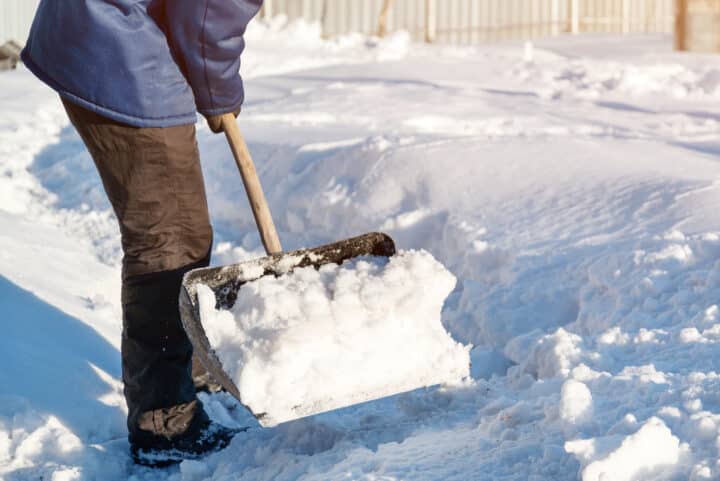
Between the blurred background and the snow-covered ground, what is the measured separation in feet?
26.5

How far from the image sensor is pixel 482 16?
18.8 m

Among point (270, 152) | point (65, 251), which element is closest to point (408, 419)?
point (65, 251)

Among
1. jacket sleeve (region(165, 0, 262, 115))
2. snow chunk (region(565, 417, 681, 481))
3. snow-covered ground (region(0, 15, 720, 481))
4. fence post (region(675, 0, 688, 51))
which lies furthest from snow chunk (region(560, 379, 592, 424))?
fence post (region(675, 0, 688, 51))

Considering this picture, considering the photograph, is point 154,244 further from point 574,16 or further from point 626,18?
point 626,18

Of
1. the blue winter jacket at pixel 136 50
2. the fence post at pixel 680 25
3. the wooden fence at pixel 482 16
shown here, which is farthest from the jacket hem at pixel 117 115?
the wooden fence at pixel 482 16

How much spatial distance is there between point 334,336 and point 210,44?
796 millimetres

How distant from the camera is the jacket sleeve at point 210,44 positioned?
101 inches

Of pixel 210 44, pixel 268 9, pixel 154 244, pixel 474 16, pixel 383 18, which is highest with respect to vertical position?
pixel 210 44

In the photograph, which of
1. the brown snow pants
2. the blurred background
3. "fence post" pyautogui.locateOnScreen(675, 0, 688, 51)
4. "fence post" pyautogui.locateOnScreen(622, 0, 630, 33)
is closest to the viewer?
the brown snow pants

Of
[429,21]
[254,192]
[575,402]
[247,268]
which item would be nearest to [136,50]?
[254,192]

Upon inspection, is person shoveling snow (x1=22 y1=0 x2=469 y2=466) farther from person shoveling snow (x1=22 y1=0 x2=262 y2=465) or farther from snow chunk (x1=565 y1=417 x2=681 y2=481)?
snow chunk (x1=565 y1=417 x2=681 y2=481)

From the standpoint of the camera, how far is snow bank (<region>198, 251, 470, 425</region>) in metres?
2.27

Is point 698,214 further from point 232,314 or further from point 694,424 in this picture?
point 232,314

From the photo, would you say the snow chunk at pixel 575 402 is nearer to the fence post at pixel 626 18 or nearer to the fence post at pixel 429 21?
the fence post at pixel 429 21
